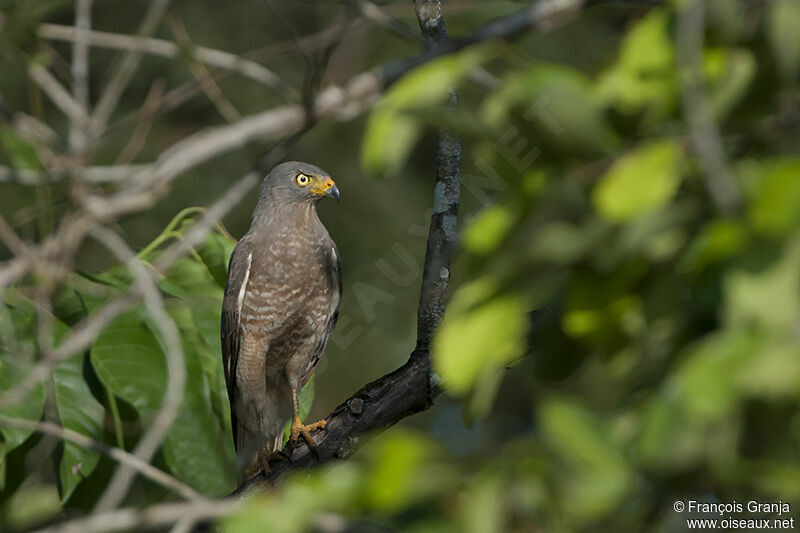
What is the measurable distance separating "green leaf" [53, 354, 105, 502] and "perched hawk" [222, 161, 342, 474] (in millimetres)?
1567

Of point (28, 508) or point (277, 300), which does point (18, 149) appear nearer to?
point (28, 508)

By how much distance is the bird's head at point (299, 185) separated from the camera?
14.0ft

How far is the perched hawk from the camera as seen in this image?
4.12m

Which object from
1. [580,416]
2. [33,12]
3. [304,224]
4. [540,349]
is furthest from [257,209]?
[580,416]

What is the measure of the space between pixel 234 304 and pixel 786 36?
355cm

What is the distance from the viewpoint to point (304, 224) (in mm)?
4227

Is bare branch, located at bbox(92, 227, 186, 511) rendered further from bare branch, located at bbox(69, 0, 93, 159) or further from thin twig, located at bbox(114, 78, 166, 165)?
thin twig, located at bbox(114, 78, 166, 165)

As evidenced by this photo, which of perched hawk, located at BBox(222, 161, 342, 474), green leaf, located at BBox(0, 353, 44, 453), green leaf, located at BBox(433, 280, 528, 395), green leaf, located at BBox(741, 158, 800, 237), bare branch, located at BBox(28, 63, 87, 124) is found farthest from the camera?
perched hawk, located at BBox(222, 161, 342, 474)

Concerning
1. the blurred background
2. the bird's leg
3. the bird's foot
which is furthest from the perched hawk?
the blurred background

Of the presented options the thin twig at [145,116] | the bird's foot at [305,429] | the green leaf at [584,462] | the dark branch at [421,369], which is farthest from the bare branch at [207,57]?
Answer: the bird's foot at [305,429]

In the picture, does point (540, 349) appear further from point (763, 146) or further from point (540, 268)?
point (763, 146)

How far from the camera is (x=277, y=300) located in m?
4.11

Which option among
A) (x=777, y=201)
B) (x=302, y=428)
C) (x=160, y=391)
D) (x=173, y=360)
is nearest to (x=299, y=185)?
(x=302, y=428)
